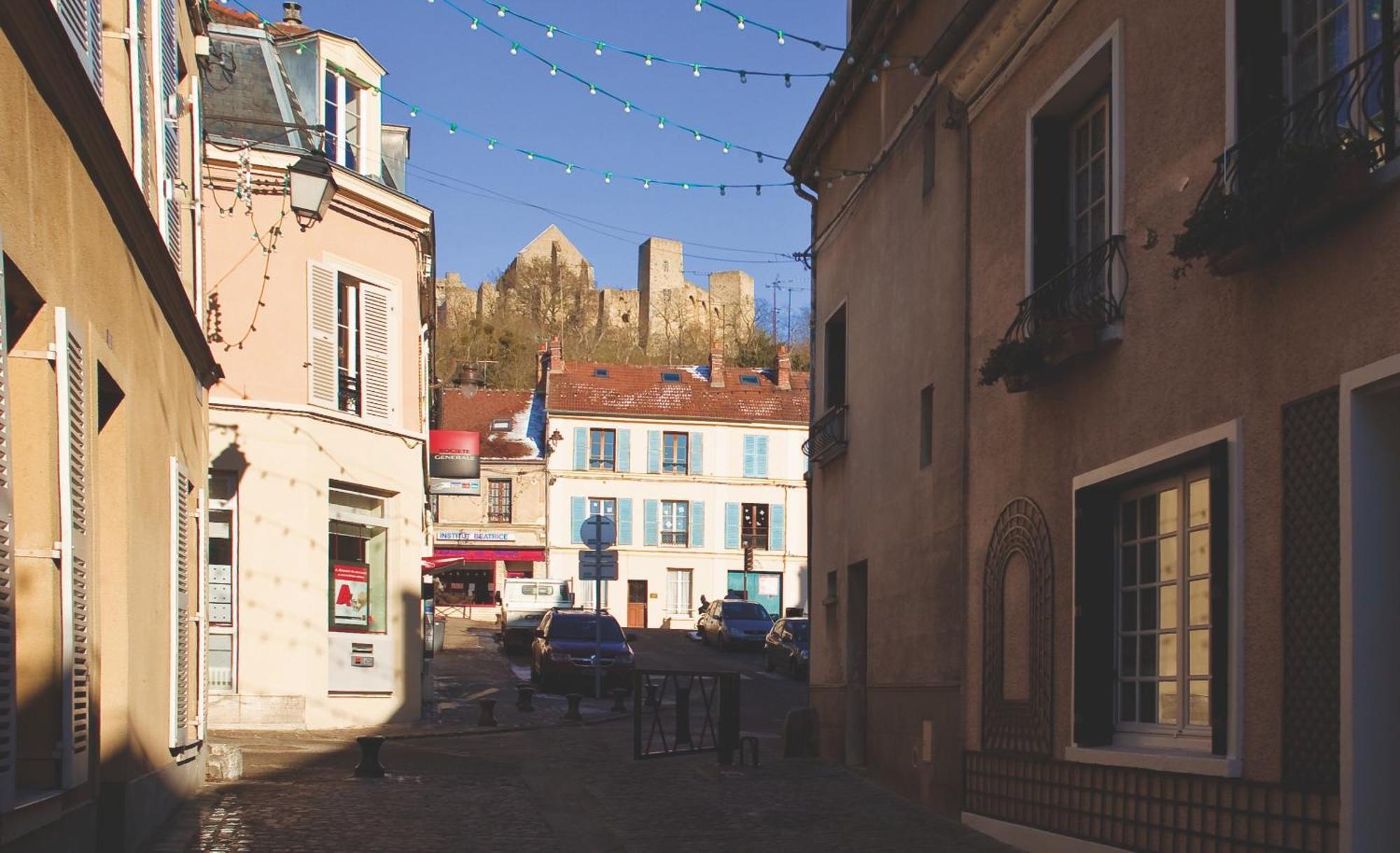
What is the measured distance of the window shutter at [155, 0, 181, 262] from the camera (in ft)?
37.1

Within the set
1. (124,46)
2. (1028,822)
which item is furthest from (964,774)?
(124,46)

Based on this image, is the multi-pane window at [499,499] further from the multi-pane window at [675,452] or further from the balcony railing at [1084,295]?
the balcony railing at [1084,295]

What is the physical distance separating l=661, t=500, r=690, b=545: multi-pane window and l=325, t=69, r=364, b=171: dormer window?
37374mm

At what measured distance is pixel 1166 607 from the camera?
871cm

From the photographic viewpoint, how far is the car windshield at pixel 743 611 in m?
43.8

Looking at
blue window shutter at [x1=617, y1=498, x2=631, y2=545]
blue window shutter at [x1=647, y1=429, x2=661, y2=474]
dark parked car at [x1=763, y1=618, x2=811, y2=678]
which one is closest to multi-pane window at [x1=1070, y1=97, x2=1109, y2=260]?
dark parked car at [x1=763, y1=618, x2=811, y2=678]

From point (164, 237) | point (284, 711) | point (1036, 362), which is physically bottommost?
point (284, 711)

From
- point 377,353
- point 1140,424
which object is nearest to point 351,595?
point 377,353

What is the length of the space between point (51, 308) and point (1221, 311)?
5274mm

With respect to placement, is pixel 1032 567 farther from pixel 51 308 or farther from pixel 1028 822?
pixel 51 308

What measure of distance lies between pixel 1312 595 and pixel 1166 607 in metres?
2.05

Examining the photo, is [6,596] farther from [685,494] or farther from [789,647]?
[685,494]

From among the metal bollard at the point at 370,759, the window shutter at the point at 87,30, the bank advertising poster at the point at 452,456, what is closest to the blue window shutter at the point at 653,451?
the bank advertising poster at the point at 452,456

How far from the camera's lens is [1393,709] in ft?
20.5
